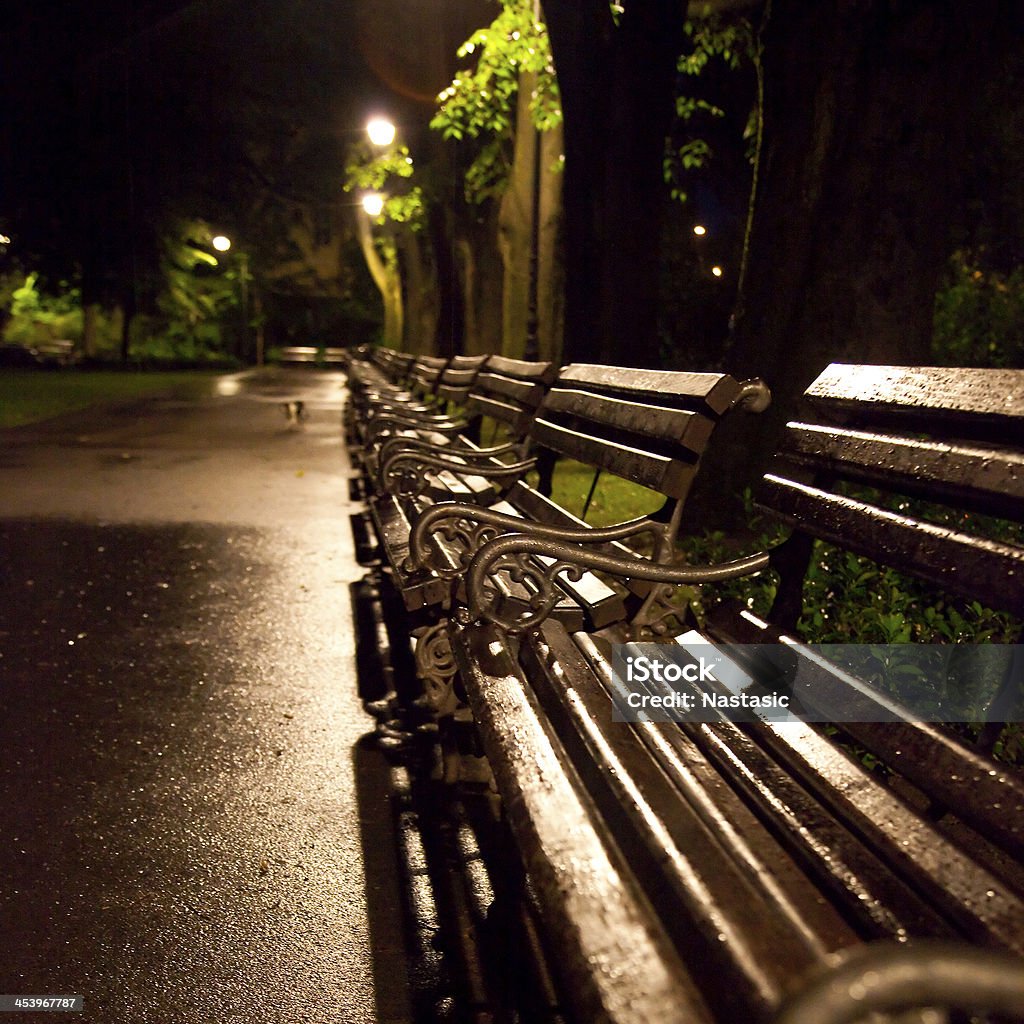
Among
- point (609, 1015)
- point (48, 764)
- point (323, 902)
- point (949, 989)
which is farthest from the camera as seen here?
point (48, 764)

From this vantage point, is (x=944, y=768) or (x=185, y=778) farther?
(x=185, y=778)

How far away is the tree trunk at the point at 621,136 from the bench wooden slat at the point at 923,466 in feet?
19.8

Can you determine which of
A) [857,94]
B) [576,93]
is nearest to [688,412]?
[857,94]

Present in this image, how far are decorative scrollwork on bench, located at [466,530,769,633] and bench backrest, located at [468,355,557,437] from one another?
2.65 meters

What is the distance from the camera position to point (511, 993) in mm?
2295

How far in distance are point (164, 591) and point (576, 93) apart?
5.36m

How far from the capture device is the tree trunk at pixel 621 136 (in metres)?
8.45

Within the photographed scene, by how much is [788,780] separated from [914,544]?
1.78 feet

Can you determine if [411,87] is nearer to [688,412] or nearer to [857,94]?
[857,94]

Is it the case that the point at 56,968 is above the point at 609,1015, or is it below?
below

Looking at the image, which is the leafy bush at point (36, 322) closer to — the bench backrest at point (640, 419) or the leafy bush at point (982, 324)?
the leafy bush at point (982, 324)

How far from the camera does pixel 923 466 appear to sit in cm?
225

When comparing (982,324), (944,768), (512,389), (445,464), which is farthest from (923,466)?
(982,324)

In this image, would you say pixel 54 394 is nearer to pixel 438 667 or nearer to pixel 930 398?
pixel 438 667
